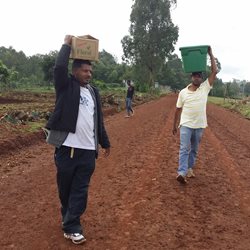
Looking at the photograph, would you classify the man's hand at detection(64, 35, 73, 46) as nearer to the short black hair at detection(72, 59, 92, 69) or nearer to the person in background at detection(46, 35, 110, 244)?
the person in background at detection(46, 35, 110, 244)

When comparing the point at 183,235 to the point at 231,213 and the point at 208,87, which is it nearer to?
the point at 231,213

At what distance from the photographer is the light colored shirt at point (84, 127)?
4.32 m

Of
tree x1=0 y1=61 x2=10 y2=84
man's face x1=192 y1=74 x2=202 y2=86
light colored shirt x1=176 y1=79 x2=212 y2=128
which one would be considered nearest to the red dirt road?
light colored shirt x1=176 y1=79 x2=212 y2=128

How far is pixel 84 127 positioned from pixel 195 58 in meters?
3.00

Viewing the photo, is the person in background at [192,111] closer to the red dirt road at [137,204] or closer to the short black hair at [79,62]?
the red dirt road at [137,204]

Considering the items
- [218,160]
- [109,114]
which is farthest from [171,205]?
[109,114]

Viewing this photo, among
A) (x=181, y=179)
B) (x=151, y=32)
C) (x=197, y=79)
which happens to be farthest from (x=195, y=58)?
(x=151, y=32)

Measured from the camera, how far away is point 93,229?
189 inches

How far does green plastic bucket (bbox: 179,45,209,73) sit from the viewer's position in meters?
6.64

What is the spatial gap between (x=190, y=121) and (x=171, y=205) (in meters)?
1.67

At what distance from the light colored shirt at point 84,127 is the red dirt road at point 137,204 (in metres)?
1.08

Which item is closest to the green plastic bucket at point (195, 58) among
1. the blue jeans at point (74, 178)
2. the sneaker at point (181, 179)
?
the sneaker at point (181, 179)

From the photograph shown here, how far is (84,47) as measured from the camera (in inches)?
168

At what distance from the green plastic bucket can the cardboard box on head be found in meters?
2.70
